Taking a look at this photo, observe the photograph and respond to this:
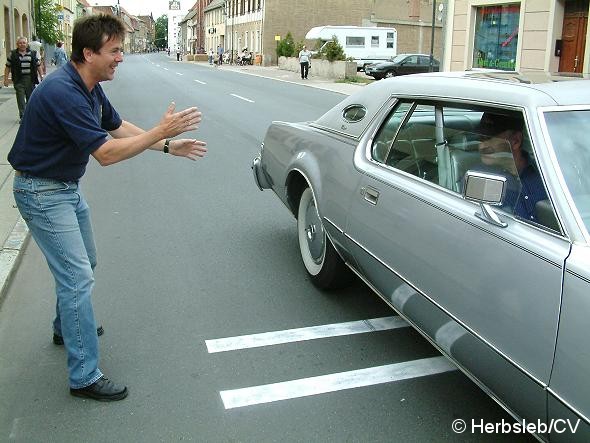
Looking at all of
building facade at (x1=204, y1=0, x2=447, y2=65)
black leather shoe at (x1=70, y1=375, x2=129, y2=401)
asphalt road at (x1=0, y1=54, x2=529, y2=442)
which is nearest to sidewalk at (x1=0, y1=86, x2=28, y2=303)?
asphalt road at (x1=0, y1=54, x2=529, y2=442)

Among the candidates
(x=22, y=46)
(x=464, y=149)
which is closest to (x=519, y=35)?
(x=22, y=46)

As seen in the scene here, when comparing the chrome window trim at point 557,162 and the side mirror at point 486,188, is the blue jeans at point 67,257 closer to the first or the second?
the side mirror at point 486,188

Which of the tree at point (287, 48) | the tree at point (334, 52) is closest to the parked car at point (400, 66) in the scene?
the tree at point (334, 52)

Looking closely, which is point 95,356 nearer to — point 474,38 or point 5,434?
point 5,434

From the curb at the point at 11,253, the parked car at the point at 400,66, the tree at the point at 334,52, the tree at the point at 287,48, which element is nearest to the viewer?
the curb at the point at 11,253

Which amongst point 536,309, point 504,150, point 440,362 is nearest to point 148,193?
point 440,362

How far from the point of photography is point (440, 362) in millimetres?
3814

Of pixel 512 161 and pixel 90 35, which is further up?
pixel 90 35

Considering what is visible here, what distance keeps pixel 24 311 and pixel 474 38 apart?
21908mm

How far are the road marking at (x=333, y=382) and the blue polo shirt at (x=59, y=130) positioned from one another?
1403 millimetres

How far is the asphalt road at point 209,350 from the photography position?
3.17m

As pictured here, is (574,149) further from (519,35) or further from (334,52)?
(334,52)

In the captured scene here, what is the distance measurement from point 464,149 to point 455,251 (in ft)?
2.36

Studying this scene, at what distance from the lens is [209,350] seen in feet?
13.0
